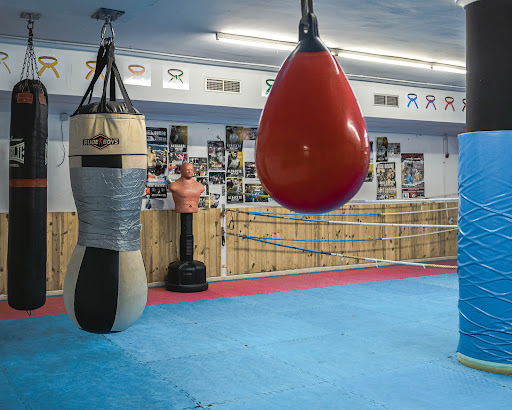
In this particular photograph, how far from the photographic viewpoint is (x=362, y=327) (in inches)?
210

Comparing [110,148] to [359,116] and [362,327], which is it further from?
[362,327]

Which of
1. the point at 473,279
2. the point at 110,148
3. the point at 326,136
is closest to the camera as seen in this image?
the point at 326,136

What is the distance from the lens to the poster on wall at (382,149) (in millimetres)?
9469

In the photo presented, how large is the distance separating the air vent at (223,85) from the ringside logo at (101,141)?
388 cm

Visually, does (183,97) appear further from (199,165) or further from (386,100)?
(386,100)

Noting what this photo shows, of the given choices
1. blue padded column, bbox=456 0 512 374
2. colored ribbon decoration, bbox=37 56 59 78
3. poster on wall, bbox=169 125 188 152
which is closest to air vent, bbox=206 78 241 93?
poster on wall, bbox=169 125 188 152

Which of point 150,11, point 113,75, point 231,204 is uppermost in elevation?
point 150,11

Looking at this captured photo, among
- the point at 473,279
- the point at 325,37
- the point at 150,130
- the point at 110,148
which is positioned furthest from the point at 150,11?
the point at 473,279

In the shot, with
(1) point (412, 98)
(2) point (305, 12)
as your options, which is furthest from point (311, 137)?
(1) point (412, 98)

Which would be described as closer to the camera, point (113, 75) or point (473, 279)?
point (113, 75)

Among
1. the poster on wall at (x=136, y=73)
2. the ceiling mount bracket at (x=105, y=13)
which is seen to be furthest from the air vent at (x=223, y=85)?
the ceiling mount bracket at (x=105, y=13)

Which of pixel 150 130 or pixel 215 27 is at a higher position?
pixel 215 27

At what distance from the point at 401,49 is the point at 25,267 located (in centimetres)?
475

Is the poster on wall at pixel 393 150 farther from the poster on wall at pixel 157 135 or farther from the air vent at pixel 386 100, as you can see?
the poster on wall at pixel 157 135
